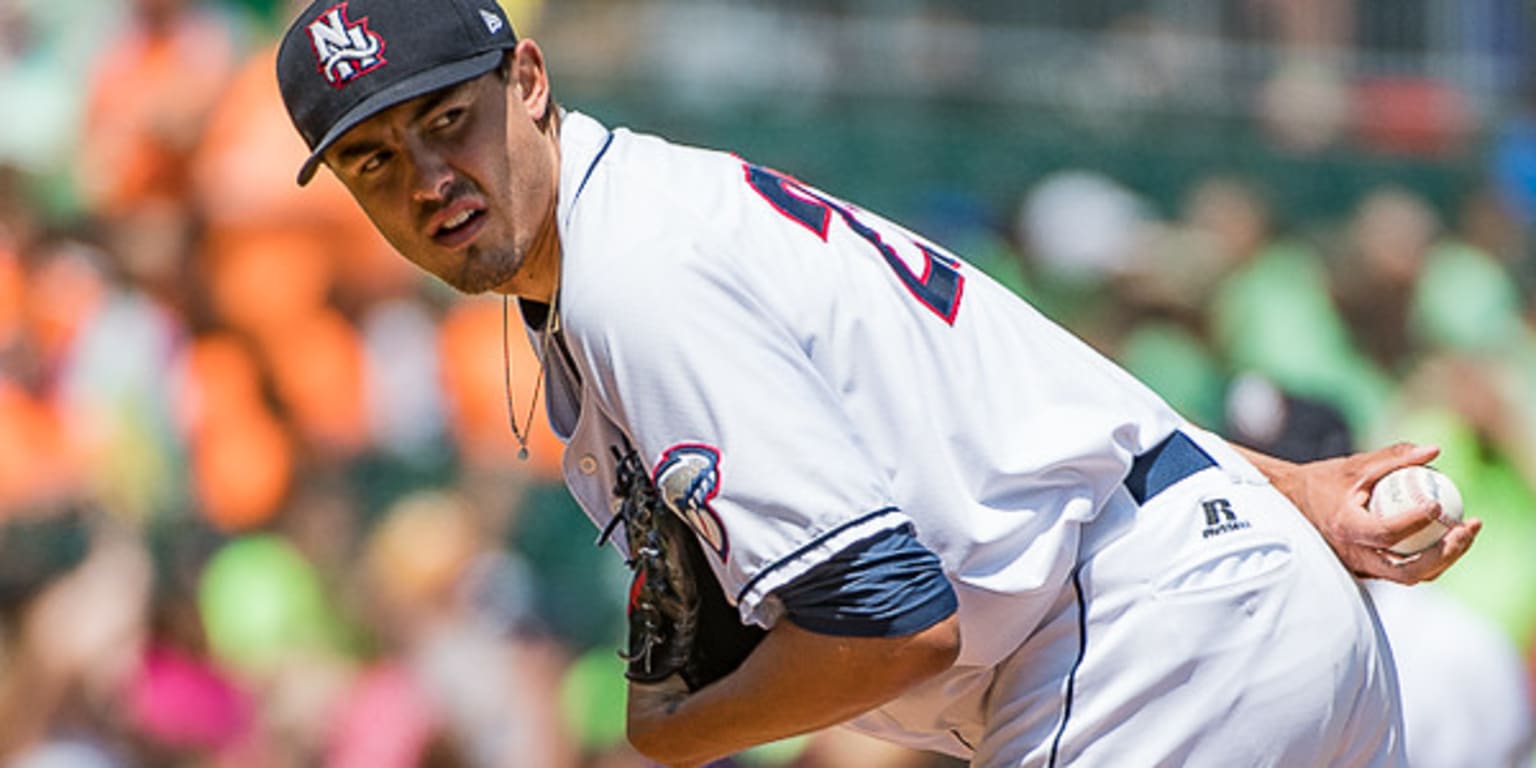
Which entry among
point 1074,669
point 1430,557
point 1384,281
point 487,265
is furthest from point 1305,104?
point 487,265

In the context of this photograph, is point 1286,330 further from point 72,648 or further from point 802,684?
point 802,684

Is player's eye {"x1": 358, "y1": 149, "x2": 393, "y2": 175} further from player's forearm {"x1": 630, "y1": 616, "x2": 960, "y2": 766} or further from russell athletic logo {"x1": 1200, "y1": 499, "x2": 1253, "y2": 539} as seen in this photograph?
russell athletic logo {"x1": 1200, "y1": 499, "x2": 1253, "y2": 539}

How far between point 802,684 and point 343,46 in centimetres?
97

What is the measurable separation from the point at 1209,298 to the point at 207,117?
3828 mm

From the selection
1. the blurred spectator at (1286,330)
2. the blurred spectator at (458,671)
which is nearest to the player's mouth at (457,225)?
the blurred spectator at (458,671)

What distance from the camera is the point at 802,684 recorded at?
8.84 ft

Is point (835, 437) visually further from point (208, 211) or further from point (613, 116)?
point (613, 116)

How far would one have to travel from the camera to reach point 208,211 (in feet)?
23.6

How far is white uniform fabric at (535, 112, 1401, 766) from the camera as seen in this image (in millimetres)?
2627

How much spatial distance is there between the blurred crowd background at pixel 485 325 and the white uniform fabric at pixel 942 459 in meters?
1.56

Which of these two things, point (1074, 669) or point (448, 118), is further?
point (1074, 669)

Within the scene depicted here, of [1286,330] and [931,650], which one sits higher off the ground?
[931,650]

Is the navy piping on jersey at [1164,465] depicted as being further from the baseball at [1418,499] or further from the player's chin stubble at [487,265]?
the player's chin stubble at [487,265]

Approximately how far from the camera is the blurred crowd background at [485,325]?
20.6 ft
